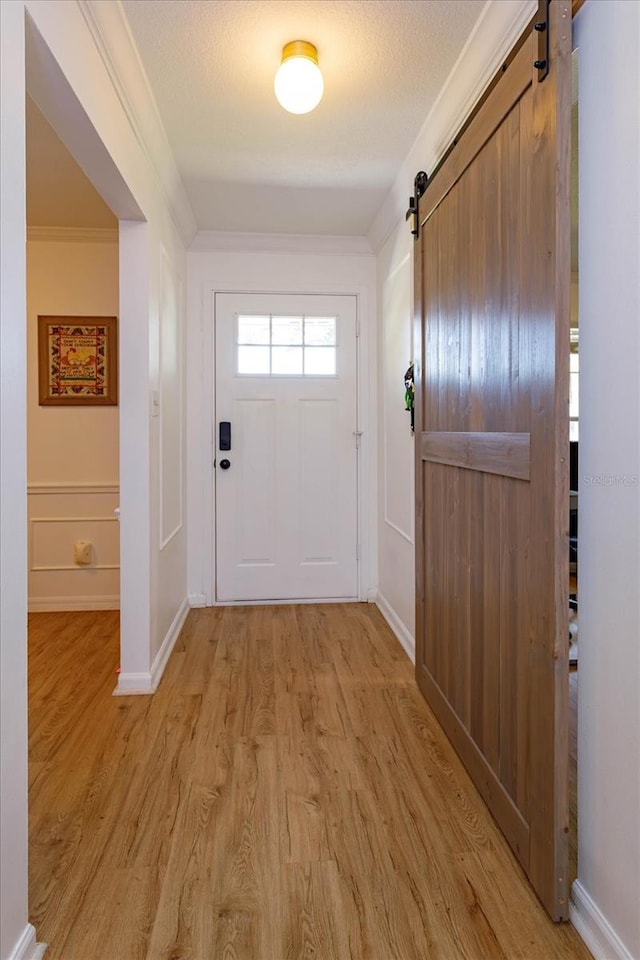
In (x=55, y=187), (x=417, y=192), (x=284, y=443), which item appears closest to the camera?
(x=417, y=192)

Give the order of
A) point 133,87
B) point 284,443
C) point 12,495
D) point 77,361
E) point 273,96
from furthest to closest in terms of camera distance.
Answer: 1. point 284,443
2. point 77,361
3. point 273,96
4. point 133,87
5. point 12,495

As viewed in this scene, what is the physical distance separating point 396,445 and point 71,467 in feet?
6.88

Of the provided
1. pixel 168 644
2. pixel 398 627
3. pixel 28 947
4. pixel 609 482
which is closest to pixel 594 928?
pixel 609 482

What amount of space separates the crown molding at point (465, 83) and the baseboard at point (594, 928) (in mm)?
2238

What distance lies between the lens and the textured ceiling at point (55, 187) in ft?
8.27

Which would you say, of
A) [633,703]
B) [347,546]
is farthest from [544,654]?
[347,546]

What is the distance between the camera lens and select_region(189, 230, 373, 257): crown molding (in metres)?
3.75

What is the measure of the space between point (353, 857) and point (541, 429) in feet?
3.93

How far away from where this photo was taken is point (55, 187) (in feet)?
9.89

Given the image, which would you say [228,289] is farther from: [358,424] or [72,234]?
[358,424]

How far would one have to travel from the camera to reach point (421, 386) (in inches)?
95.2

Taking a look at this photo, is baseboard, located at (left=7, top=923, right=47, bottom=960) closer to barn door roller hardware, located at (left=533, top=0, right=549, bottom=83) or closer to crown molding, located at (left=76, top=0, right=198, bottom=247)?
barn door roller hardware, located at (left=533, top=0, right=549, bottom=83)

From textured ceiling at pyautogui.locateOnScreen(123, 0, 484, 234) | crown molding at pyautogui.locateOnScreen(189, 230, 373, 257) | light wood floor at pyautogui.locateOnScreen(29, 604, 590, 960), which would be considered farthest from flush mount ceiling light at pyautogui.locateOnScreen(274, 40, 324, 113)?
light wood floor at pyautogui.locateOnScreen(29, 604, 590, 960)

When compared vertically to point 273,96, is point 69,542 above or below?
below
